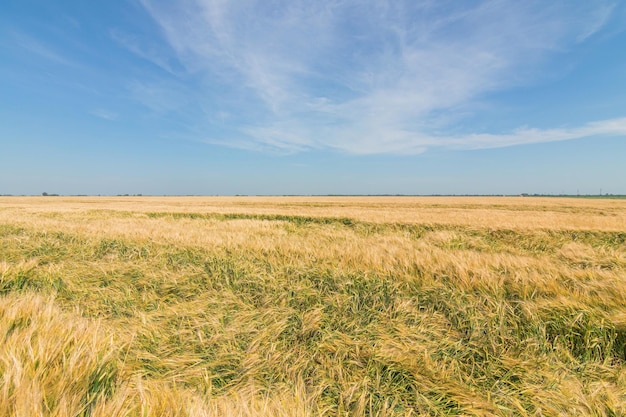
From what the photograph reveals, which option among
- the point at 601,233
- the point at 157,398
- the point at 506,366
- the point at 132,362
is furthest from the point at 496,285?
the point at 601,233

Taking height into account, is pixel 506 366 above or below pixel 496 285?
below

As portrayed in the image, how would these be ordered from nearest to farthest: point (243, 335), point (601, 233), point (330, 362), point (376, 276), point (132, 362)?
1. point (132, 362)
2. point (330, 362)
3. point (243, 335)
4. point (376, 276)
5. point (601, 233)

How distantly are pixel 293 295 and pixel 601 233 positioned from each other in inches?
526

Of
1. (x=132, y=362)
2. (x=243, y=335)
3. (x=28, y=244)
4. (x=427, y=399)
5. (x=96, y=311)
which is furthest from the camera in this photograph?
(x=28, y=244)

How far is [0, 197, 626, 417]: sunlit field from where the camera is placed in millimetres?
1817

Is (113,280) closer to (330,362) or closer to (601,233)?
(330,362)

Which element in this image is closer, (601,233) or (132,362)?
(132,362)

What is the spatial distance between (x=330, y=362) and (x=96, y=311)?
10.9 ft

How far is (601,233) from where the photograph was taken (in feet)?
35.0

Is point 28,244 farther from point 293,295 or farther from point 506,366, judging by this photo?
point 506,366

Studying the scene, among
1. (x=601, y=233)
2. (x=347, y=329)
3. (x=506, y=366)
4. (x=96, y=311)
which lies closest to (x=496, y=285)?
(x=506, y=366)

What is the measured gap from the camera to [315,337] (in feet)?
10.4

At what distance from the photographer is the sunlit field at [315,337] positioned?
182 cm

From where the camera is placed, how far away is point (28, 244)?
765 cm
